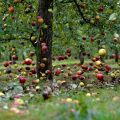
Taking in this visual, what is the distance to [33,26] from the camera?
38.4 ft

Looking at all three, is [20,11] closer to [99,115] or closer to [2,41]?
[2,41]

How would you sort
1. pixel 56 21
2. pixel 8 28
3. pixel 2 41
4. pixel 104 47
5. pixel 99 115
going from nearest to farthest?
pixel 99 115, pixel 104 47, pixel 8 28, pixel 2 41, pixel 56 21

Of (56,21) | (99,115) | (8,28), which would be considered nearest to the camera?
(99,115)

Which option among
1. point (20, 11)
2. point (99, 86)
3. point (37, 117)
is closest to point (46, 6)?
point (20, 11)

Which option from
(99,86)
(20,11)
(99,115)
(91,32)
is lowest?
(99,86)

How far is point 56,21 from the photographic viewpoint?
45.3 feet

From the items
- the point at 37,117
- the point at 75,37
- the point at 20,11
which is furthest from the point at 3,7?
the point at 37,117

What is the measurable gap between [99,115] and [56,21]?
9428 millimetres

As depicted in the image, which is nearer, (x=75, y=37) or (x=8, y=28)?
(x=8, y=28)

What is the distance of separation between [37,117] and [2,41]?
8.36 metres

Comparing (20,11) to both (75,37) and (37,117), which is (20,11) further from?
(37,117)

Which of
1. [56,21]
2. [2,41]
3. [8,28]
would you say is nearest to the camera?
[8,28]

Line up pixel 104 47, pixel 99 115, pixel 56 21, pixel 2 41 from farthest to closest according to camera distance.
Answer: pixel 56 21
pixel 2 41
pixel 104 47
pixel 99 115

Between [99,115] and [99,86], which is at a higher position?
[99,115]
